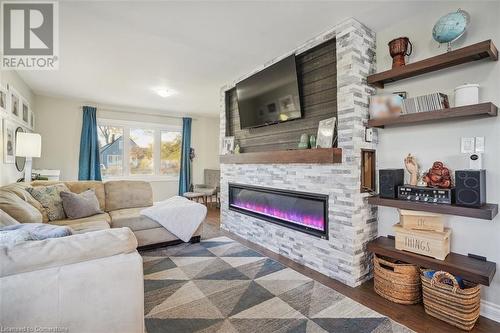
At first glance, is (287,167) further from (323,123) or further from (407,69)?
(407,69)

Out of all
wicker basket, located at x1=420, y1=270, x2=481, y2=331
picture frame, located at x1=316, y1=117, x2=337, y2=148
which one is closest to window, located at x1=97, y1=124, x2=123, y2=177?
picture frame, located at x1=316, y1=117, x2=337, y2=148

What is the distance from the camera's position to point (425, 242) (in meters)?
1.94

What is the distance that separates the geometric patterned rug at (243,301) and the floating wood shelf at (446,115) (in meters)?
1.50

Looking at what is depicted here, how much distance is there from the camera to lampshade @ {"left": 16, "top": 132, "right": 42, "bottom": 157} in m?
3.27

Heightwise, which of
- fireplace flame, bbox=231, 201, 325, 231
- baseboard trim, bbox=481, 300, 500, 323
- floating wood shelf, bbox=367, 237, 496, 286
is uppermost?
fireplace flame, bbox=231, 201, 325, 231

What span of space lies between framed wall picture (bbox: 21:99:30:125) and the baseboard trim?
5.83 meters

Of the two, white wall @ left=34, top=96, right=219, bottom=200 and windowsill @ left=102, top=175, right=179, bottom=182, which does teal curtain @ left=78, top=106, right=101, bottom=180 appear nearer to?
white wall @ left=34, top=96, right=219, bottom=200

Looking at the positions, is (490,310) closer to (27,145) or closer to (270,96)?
(270,96)

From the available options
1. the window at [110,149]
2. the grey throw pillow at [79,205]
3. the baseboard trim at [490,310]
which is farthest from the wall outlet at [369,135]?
the window at [110,149]

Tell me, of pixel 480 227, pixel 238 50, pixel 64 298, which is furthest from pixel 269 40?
pixel 64 298

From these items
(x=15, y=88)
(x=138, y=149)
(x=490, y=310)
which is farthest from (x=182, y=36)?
(x=138, y=149)

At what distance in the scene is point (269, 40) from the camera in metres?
2.68

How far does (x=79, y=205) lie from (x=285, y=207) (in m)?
2.48

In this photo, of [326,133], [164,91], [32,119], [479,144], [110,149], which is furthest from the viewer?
[110,149]
